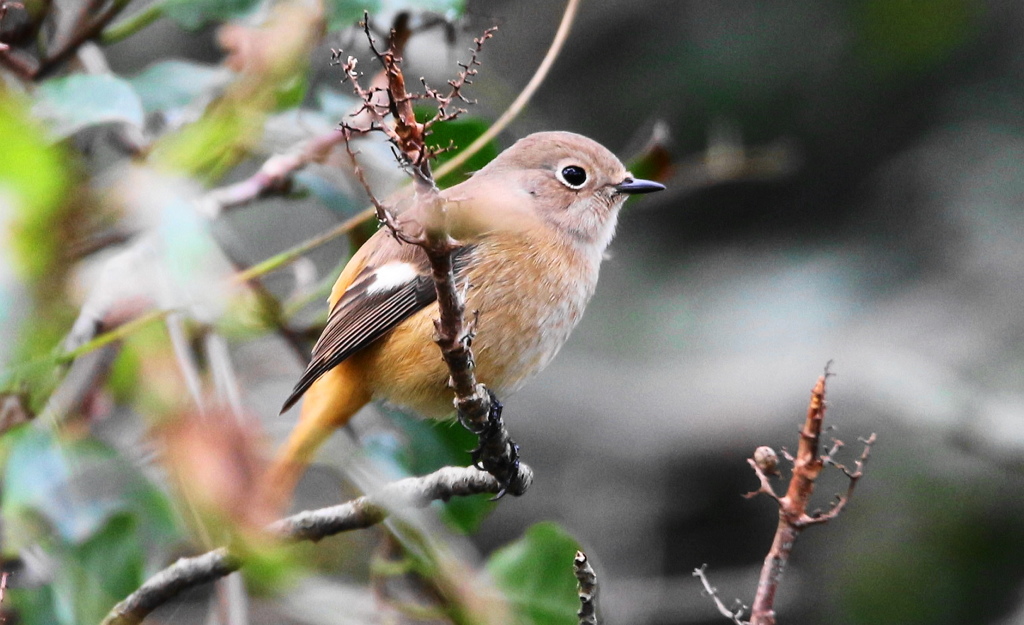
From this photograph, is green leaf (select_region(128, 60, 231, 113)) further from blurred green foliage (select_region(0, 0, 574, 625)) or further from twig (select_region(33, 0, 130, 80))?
twig (select_region(33, 0, 130, 80))

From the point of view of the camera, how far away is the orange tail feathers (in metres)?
3.07

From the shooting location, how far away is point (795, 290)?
21.3ft

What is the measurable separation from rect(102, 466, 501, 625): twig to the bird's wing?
48 cm

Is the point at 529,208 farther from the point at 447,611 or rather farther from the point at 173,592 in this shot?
the point at 173,592

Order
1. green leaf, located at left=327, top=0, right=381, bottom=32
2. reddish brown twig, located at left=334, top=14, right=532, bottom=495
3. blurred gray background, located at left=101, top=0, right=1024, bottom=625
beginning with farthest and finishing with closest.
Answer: blurred gray background, located at left=101, top=0, right=1024, bottom=625 → green leaf, located at left=327, top=0, right=381, bottom=32 → reddish brown twig, located at left=334, top=14, right=532, bottom=495

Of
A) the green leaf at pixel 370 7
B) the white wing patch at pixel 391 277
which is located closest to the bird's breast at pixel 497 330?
the white wing patch at pixel 391 277

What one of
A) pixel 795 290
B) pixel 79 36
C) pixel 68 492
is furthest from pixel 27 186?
pixel 795 290

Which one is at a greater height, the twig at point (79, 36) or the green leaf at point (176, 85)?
the twig at point (79, 36)

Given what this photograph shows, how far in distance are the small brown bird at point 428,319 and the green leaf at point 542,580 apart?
432mm

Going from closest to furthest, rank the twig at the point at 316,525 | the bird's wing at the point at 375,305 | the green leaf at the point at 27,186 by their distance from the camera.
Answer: the green leaf at the point at 27,186 → the twig at the point at 316,525 → the bird's wing at the point at 375,305

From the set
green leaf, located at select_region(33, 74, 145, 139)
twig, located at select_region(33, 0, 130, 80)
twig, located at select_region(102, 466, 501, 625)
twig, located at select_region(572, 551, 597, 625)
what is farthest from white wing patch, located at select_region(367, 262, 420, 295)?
twig, located at select_region(572, 551, 597, 625)

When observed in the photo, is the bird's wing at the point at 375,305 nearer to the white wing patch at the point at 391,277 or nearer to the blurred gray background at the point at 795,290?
the white wing patch at the point at 391,277

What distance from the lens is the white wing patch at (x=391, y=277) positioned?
313 centimetres

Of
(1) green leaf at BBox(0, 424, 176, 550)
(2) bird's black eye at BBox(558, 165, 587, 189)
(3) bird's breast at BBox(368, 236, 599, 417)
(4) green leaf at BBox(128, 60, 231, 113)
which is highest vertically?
(4) green leaf at BBox(128, 60, 231, 113)
